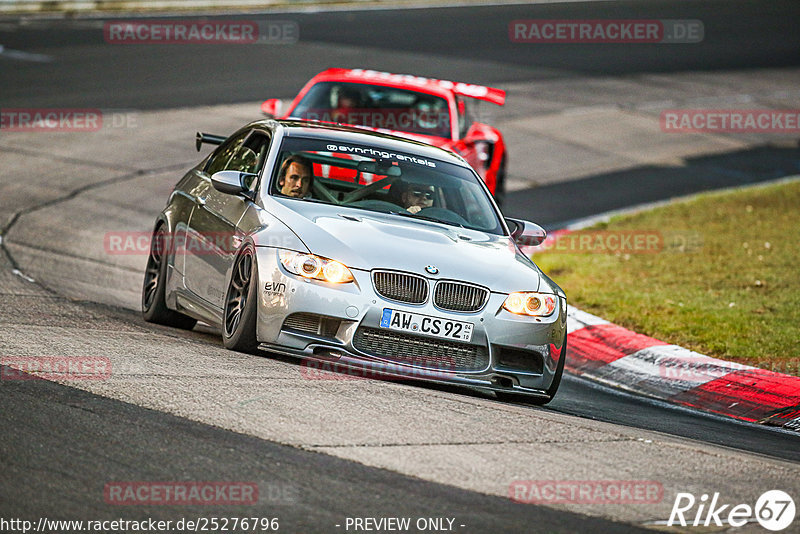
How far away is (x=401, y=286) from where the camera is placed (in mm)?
7285

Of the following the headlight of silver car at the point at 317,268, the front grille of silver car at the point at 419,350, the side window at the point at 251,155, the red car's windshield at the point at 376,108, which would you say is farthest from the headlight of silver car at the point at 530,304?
the red car's windshield at the point at 376,108

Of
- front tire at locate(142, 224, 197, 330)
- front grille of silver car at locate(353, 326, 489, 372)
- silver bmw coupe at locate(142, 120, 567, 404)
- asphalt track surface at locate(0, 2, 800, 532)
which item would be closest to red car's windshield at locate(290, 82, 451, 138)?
asphalt track surface at locate(0, 2, 800, 532)

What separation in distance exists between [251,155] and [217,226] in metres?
0.89

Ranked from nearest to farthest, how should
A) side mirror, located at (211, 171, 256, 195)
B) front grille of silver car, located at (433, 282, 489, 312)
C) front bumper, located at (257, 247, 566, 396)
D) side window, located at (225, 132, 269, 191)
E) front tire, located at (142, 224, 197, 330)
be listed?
front bumper, located at (257, 247, 566, 396), front grille of silver car, located at (433, 282, 489, 312), side mirror, located at (211, 171, 256, 195), side window, located at (225, 132, 269, 191), front tire, located at (142, 224, 197, 330)

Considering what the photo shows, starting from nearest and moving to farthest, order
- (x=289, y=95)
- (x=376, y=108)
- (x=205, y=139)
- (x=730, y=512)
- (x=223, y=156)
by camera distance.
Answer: (x=730, y=512)
(x=223, y=156)
(x=205, y=139)
(x=376, y=108)
(x=289, y=95)

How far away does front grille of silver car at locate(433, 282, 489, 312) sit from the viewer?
731cm

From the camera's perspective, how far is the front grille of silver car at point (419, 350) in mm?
7219

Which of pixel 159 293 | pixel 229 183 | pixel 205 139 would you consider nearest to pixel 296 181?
pixel 229 183

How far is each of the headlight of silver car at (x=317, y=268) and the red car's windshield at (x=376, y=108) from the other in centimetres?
657

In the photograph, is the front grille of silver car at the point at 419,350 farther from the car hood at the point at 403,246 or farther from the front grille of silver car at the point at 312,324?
the car hood at the point at 403,246

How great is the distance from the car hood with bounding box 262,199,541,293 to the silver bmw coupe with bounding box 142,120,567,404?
0.01m

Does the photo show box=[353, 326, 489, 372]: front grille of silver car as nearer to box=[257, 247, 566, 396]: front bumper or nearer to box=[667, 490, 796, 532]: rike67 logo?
box=[257, 247, 566, 396]: front bumper

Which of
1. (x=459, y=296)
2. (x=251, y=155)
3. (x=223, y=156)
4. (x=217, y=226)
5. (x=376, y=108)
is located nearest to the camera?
(x=459, y=296)

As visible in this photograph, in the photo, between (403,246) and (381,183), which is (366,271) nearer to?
(403,246)
